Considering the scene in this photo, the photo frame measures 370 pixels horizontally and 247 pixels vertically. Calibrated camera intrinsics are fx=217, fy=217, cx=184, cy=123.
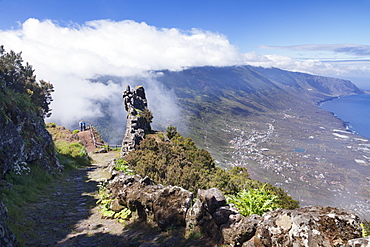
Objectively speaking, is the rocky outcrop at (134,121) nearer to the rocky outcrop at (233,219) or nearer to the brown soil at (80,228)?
the brown soil at (80,228)

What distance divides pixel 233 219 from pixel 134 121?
64.8ft

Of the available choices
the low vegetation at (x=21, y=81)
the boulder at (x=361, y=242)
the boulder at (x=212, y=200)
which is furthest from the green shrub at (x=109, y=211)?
the low vegetation at (x=21, y=81)

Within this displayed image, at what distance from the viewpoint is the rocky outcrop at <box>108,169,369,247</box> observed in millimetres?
4219

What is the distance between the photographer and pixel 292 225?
14.8ft

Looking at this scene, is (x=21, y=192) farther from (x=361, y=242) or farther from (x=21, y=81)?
(x=21, y=81)

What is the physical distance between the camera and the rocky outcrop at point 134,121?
2212cm

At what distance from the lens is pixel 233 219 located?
617 cm

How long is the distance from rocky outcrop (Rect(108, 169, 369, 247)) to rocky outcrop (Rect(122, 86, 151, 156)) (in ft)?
38.2

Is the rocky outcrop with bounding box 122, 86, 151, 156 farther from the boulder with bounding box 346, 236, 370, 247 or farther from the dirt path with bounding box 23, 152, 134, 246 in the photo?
the boulder with bounding box 346, 236, 370, 247

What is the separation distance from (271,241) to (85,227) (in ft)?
22.7

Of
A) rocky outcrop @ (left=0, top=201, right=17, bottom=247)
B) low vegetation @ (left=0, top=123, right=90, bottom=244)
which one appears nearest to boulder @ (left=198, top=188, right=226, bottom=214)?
rocky outcrop @ (left=0, top=201, right=17, bottom=247)

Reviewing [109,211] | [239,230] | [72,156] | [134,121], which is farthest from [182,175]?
[72,156]

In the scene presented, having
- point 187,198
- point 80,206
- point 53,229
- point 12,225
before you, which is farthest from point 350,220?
point 80,206

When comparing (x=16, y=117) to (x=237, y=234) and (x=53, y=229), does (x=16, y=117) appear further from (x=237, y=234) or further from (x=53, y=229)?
(x=237, y=234)
